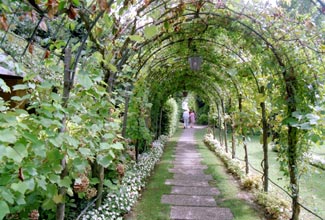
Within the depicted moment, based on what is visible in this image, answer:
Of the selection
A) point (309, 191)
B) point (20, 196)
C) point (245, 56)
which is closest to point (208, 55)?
point (245, 56)

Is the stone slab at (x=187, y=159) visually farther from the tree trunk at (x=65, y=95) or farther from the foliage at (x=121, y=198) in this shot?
the tree trunk at (x=65, y=95)

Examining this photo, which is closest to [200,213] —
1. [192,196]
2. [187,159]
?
[192,196]

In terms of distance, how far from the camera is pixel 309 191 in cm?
554

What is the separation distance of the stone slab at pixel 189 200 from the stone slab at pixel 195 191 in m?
0.19

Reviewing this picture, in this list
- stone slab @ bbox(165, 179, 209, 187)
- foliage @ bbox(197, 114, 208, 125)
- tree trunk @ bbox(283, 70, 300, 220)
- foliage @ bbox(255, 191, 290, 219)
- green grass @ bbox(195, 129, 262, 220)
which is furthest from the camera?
foliage @ bbox(197, 114, 208, 125)

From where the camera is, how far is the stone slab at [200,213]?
388cm

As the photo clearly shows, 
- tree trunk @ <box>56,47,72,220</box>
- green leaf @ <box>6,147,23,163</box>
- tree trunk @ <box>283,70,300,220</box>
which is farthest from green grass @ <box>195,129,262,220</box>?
green leaf @ <box>6,147,23,163</box>

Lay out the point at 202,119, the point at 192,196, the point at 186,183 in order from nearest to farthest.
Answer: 1. the point at 192,196
2. the point at 186,183
3. the point at 202,119

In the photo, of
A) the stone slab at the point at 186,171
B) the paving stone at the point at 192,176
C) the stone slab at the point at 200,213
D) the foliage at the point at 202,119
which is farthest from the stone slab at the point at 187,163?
the foliage at the point at 202,119

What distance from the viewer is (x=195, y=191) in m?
5.19

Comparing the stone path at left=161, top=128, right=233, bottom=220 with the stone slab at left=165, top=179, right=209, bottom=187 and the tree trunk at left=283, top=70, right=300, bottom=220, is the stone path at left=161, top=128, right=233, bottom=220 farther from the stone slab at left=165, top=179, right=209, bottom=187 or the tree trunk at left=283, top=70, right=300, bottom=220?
the tree trunk at left=283, top=70, right=300, bottom=220

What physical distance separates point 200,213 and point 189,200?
609 millimetres

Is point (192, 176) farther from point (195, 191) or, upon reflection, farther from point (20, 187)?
point (20, 187)

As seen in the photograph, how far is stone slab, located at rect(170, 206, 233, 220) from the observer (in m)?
3.88
